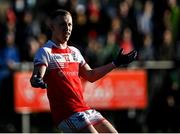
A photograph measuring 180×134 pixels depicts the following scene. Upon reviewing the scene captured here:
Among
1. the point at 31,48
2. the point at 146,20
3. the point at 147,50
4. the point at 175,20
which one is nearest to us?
the point at 31,48

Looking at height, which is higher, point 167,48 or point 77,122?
point 77,122

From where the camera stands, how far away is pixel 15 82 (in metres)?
15.2

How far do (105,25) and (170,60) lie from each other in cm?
174

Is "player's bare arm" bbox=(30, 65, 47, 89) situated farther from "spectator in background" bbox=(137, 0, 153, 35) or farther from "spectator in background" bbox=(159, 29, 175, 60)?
"spectator in background" bbox=(137, 0, 153, 35)

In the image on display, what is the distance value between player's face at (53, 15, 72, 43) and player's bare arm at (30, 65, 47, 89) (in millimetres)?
449

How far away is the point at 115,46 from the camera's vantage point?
52.0 ft

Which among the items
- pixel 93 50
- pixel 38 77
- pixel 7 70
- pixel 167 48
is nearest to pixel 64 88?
pixel 38 77

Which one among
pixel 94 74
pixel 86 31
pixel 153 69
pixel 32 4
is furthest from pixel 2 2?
pixel 94 74

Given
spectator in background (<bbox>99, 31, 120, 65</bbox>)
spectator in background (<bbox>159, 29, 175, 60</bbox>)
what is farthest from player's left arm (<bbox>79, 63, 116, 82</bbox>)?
spectator in background (<bbox>159, 29, 175, 60</bbox>)

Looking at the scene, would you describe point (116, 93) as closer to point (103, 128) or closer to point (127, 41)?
point (127, 41)

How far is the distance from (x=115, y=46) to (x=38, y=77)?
8.25 m

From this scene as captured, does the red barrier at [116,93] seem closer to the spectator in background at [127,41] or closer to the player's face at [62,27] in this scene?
the spectator in background at [127,41]

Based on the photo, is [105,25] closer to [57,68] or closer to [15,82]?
[15,82]

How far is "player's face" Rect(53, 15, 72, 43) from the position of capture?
811 cm
